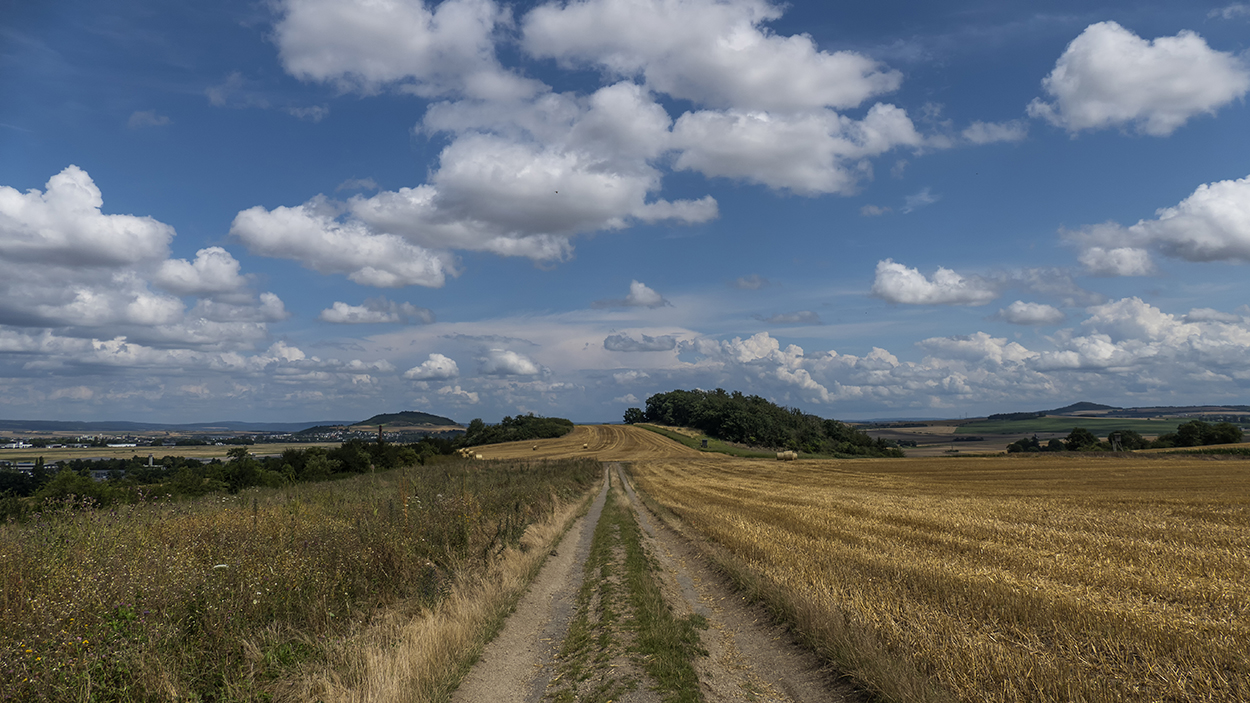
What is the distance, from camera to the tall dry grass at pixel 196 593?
588cm

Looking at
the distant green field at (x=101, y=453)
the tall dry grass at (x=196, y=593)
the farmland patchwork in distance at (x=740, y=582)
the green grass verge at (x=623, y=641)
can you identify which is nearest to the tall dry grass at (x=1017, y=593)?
the farmland patchwork in distance at (x=740, y=582)

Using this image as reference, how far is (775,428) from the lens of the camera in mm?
112812

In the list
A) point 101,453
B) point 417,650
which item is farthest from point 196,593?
point 101,453

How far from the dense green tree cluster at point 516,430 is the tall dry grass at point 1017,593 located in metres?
97.7

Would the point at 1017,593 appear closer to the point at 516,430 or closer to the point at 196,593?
the point at 196,593

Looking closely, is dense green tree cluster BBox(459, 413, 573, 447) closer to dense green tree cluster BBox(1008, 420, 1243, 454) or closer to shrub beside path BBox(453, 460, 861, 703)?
dense green tree cluster BBox(1008, 420, 1243, 454)

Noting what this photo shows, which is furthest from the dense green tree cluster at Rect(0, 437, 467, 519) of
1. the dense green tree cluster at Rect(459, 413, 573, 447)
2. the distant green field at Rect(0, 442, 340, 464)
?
the dense green tree cluster at Rect(459, 413, 573, 447)

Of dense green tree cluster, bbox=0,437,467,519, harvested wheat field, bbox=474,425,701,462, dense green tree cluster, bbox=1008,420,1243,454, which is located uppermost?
dense green tree cluster, bbox=0,437,467,519

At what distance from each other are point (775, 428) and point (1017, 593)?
106024mm

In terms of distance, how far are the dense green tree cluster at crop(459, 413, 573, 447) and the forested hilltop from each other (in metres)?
29.0

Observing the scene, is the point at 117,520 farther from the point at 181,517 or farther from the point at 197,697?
the point at 197,697

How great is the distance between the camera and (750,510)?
24.2 m

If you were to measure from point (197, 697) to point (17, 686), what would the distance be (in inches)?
54.3

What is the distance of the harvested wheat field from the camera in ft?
281
